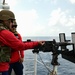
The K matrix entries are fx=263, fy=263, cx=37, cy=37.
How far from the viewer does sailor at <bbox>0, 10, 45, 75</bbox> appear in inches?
126

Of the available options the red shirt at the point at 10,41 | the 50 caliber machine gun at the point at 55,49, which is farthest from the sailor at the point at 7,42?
the 50 caliber machine gun at the point at 55,49

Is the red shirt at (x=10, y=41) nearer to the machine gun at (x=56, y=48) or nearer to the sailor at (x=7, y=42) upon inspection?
the sailor at (x=7, y=42)

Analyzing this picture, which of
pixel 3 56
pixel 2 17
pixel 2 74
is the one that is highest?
pixel 2 17

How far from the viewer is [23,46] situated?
3.19m

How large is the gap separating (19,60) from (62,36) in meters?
1.24

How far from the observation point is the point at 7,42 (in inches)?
127

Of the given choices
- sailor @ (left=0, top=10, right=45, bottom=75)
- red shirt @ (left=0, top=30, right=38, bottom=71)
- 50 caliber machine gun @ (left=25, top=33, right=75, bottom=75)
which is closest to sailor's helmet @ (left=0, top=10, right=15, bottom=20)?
sailor @ (left=0, top=10, right=45, bottom=75)

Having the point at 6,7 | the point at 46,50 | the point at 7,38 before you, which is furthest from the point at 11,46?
the point at 6,7

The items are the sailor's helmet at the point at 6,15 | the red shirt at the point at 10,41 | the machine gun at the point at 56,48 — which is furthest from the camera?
the sailor's helmet at the point at 6,15

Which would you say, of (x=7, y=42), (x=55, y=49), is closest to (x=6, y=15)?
(x=7, y=42)

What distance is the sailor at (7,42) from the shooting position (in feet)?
10.5

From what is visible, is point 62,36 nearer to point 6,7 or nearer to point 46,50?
point 46,50

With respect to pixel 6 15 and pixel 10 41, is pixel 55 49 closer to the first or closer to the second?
pixel 10 41

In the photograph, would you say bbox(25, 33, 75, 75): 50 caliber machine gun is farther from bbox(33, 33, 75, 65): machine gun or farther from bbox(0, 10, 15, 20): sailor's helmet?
bbox(0, 10, 15, 20): sailor's helmet
